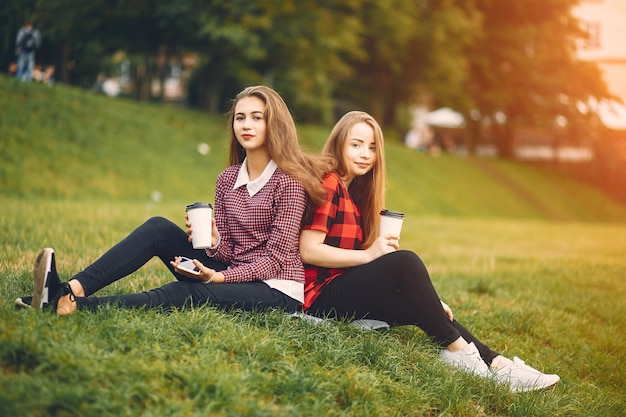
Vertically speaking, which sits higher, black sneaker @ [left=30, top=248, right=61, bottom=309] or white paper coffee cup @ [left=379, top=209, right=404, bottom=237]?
white paper coffee cup @ [left=379, top=209, right=404, bottom=237]

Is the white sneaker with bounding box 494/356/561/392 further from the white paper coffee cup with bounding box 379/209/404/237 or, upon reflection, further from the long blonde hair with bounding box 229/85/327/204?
the long blonde hair with bounding box 229/85/327/204

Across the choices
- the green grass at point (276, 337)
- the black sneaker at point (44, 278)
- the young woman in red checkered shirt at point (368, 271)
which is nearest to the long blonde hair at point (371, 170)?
the young woman in red checkered shirt at point (368, 271)

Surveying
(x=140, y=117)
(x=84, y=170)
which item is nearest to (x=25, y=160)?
(x=84, y=170)

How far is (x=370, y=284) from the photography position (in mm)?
4094

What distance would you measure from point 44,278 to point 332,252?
1.60m

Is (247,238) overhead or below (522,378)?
overhead

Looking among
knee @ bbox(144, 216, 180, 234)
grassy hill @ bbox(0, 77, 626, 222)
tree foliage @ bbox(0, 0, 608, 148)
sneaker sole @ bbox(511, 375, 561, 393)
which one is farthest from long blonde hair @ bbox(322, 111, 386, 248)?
grassy hill @ bbox(0, 77, 626, 222)

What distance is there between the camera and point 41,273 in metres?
3.48

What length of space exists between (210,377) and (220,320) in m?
0.66

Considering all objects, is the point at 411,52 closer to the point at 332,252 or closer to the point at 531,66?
the point at 531,66

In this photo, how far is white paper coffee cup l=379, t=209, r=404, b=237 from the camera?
157 inches

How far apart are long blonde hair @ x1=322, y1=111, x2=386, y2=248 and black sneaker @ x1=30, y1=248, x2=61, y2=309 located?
5.91 feet

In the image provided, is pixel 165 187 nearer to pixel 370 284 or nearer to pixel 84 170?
pixel 84 170

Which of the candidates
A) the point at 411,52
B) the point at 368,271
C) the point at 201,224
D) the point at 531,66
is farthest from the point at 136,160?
the point at 531,66
